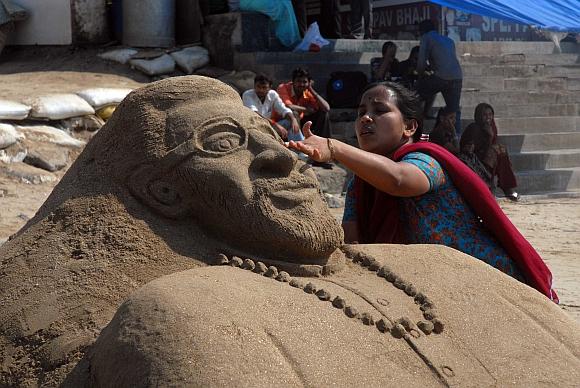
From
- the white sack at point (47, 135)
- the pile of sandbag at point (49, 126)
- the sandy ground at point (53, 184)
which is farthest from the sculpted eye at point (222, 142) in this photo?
the white sack at point (47, 135)

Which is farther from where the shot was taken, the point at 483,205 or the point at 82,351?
the point at 483,205

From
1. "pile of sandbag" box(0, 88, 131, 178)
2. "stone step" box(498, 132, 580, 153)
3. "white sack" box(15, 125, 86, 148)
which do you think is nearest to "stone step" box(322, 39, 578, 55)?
"stone step" box(498, 132, 580, 153)

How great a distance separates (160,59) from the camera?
11070 mm

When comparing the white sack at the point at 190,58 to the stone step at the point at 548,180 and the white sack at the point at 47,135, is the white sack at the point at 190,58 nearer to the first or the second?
the white sack at the point at 47,135

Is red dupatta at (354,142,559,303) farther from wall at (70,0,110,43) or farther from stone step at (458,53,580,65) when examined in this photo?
stone step at (458,53,580,65)

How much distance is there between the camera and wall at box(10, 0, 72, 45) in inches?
452

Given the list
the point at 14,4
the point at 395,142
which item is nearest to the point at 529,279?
the point at 395,142

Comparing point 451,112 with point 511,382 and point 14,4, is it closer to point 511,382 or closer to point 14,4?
point 14,4

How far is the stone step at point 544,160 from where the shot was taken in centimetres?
1107

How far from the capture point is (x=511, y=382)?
8.38 ft

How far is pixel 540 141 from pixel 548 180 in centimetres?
112

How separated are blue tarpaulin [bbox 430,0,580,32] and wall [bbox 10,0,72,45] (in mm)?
4396

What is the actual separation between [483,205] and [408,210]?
0.81 feet

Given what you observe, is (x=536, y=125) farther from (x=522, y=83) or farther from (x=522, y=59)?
(x=522, y=59)
